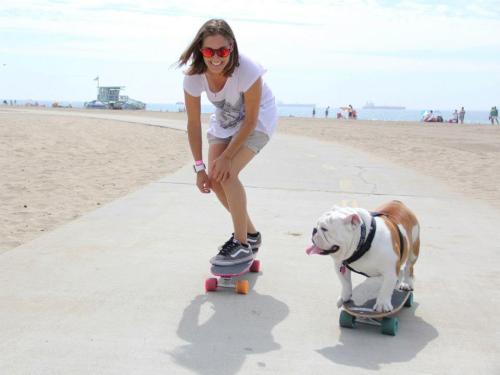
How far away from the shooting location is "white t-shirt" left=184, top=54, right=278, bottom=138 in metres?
4.02

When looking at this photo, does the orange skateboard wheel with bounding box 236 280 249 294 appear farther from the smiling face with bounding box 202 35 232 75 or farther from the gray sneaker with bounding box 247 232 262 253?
the smiling face with bounding box 202 35 232 75

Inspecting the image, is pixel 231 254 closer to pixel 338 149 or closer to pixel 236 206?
pixel 236 206

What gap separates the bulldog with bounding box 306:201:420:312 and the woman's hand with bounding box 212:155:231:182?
1.01 meters

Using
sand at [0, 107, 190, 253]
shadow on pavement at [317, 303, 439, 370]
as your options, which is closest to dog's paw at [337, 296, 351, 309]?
shadow on pavement at [317, 303, 439, 370]

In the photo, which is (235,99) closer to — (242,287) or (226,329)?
(242,287)

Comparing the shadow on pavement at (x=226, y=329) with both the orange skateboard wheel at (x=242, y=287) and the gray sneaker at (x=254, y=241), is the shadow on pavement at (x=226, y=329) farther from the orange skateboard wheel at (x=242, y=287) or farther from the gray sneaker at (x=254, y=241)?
the gray sneaker at (x=254, y=241)

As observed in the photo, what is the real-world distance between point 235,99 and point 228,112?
0.16 metres

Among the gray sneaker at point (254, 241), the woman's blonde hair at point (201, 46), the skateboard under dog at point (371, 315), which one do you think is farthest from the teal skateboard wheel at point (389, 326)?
the woman's blonde hair at point (201, 46)

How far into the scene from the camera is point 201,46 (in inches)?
156

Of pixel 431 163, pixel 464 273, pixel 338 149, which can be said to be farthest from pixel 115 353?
pixel 338 149

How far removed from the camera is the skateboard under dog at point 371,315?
342 cm

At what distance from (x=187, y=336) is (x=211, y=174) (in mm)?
1307

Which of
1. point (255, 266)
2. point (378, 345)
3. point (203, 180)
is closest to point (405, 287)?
point (378, 345)

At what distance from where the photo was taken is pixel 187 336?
10.9 ft
